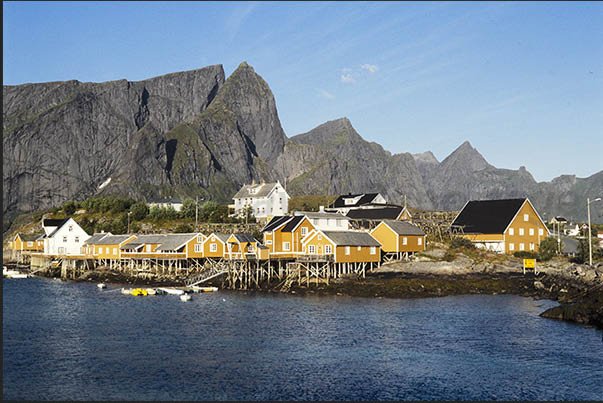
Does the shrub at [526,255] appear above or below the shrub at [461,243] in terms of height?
below

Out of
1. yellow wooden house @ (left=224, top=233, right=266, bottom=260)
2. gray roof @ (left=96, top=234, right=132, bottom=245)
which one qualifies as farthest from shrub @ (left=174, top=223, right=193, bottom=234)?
yellow wooden house @ (left=224, top=233, right=266, bottom=260)

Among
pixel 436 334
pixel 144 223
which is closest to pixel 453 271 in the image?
pixel 436 334

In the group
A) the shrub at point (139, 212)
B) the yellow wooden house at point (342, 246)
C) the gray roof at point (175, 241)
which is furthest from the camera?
the shrub at point (139, 212)

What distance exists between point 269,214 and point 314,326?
7331cm

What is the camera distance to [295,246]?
73625 millimetres

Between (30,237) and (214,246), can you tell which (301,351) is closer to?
(214,246)

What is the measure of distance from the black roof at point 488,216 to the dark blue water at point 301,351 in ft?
78.2

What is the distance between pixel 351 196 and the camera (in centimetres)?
12150

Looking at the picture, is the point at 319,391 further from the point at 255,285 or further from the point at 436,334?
the point at 255,285

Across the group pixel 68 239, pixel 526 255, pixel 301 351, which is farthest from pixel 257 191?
pixel 301 351

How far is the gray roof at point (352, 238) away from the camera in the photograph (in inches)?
2648

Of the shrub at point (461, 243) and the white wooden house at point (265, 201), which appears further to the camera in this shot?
the white wooden house at point (265, 201)

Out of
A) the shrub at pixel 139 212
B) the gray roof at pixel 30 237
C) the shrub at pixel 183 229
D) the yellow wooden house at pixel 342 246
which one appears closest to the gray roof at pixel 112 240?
the shrub at pixel 183 229

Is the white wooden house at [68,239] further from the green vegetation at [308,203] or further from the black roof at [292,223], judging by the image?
the green vegetation at [308,203]
